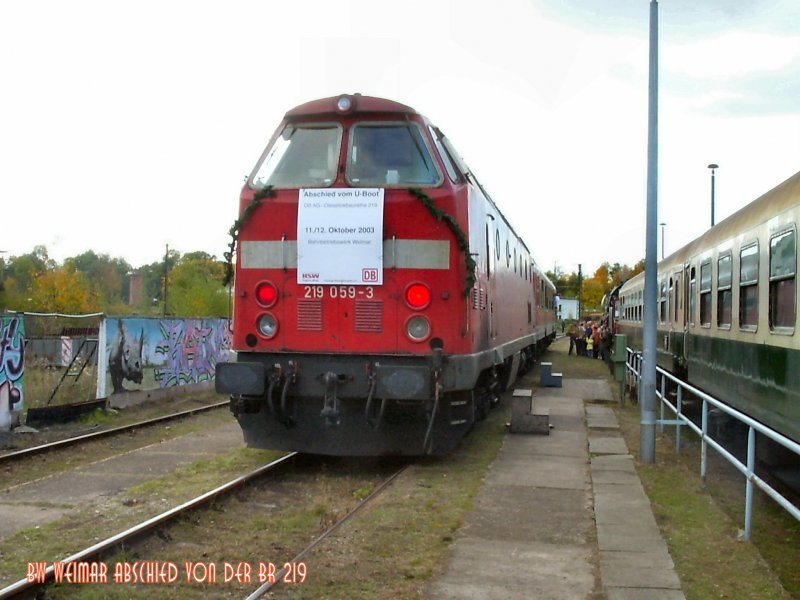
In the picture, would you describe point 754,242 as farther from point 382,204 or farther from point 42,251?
point 42,251

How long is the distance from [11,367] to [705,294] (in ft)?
33.6

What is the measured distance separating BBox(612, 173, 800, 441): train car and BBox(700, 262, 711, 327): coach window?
15 millimetres

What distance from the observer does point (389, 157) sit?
8.68 m

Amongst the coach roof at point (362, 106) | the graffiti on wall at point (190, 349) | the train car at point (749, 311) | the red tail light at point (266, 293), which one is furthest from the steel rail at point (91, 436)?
the train car at point (749, 311)

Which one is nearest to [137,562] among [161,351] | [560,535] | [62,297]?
[560,535]

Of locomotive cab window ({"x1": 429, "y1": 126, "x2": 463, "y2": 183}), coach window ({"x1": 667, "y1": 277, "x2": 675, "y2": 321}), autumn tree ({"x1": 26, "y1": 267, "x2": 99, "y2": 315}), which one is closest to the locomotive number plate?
locomotive cab window ({"x1": 429, "y1": 126, "x2": 463, "y2": 183})

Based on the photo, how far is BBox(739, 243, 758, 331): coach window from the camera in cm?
861

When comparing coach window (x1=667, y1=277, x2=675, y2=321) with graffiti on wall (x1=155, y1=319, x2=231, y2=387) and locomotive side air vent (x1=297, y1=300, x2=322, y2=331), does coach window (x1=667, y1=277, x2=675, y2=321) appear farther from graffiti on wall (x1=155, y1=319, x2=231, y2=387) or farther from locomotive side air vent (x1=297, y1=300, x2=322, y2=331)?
locomotive side air vent (x1=297, y1=300, x2=322, y2=331)

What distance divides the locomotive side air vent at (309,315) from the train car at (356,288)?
0.02 m

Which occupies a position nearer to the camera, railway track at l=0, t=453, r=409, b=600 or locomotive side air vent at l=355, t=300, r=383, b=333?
railway track at l=0, t=453, r=409, b=600

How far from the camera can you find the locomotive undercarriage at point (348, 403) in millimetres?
8039

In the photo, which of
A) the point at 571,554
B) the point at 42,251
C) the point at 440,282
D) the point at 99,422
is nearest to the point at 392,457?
the point at 440,282

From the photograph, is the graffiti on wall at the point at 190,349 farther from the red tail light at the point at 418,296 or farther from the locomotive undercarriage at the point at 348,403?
the red tail light at the point at 418,296

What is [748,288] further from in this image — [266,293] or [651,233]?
[266,293]
